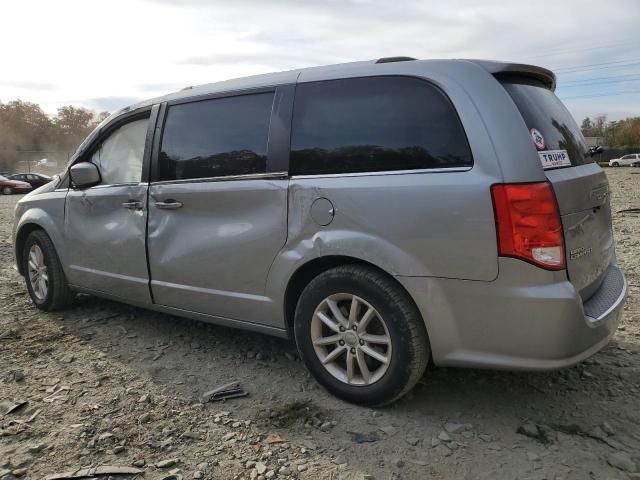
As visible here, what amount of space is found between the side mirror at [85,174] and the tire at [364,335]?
2.21 meters

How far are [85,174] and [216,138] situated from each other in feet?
4.49

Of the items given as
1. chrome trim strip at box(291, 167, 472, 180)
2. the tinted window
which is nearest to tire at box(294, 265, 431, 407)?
chrome trim strip at box(291, 167, 472, 180)

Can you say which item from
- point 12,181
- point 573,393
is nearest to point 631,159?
point 12,181

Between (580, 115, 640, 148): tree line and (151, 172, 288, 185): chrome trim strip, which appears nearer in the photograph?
(151, 172, 288, 185): chrome trim strip

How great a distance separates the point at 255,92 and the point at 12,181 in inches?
1134

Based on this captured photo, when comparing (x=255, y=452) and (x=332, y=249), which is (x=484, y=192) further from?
(x=255, y=452)

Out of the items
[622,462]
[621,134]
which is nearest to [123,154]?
[622,462]

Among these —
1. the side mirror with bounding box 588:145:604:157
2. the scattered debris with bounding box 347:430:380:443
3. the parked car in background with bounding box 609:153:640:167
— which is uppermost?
the side mirror with bounding box 588:145:604:157

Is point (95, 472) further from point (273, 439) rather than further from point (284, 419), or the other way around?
point (284, 419)

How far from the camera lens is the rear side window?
263 cm

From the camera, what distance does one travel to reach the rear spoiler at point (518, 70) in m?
2.71

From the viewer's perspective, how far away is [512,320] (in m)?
2.44

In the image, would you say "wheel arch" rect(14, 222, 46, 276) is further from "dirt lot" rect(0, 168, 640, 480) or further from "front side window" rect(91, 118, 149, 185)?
"dirt lot" rect(0, 168, 640, 480)

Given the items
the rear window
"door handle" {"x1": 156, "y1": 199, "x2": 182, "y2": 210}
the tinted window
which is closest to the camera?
the rear window
